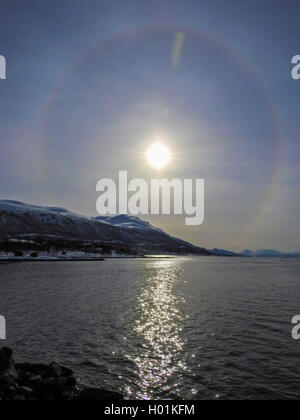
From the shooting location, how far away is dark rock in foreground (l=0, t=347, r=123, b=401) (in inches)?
567

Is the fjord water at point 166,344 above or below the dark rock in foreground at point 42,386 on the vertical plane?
below

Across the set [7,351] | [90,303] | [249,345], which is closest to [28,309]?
[90,303]

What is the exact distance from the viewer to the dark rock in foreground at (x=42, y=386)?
47.2 feet

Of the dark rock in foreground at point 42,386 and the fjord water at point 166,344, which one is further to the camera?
the fjord water at point 166,344

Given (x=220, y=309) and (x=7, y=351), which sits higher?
(x=7, y=351)

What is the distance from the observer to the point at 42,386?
49.4 ft

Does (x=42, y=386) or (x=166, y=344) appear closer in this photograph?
(x=42, y=386)

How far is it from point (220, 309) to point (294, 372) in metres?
20.5

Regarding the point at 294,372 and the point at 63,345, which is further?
the point at 63,345

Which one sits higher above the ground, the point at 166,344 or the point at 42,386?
the point at 42,386

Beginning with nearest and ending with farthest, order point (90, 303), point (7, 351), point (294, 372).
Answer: point (7, 351) < point (294, 372) < point (90, 303)
